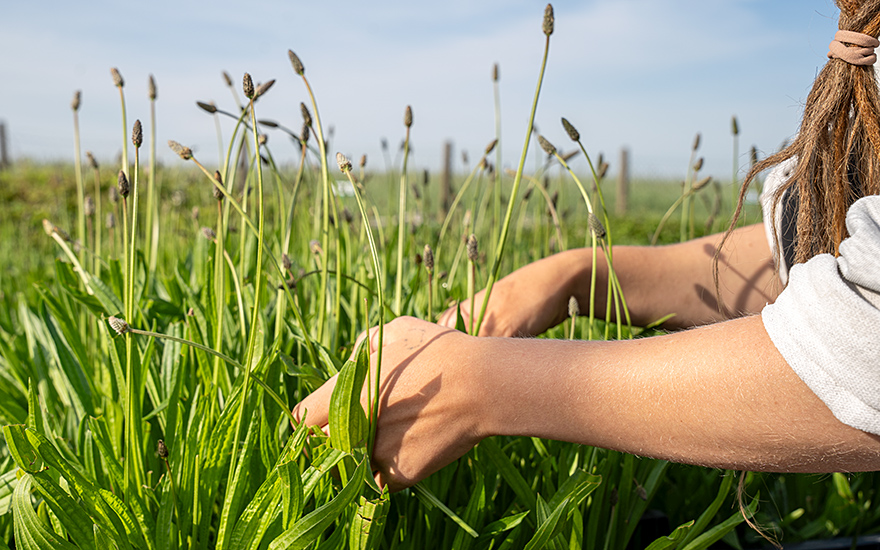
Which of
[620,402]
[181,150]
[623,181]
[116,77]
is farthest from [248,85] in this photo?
[623,181]

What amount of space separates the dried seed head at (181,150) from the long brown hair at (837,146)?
2.15 feet

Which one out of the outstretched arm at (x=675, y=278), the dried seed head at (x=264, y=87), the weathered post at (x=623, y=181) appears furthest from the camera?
the weathered post at (x=623, y=181)

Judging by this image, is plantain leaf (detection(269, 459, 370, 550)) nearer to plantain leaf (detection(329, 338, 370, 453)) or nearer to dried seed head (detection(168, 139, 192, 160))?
plantain leaf (detection(329, 338, 370, 453))

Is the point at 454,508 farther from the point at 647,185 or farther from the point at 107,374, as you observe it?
the point at 647,185

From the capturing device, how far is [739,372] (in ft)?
1.70

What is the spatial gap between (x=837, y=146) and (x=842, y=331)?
11.4 inches

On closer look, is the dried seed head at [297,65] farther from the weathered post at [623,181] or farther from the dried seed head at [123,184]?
the weathered post at [623,181]

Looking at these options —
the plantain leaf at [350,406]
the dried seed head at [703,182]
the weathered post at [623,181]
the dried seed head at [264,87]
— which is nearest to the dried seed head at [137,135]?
the dried seed head at [264,87]

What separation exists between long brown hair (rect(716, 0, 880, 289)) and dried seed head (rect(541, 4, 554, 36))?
29 cm

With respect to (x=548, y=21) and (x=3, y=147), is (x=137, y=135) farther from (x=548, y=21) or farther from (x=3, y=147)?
(x=3, y=147)

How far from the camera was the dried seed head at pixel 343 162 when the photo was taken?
0.61 m

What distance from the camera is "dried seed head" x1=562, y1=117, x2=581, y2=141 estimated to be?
79 cm

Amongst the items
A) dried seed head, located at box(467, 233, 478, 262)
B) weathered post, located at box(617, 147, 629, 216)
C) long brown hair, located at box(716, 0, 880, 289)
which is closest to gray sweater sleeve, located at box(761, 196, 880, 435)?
long brown hair, located at box(716, 0, 880, 289)

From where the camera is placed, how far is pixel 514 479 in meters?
0.77
